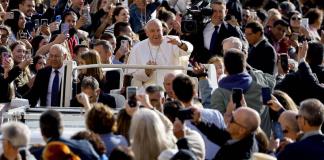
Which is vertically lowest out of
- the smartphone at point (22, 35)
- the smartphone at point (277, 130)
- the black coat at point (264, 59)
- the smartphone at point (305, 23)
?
the smartphone at point (277, 130)

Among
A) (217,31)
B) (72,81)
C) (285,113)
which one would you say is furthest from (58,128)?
(217,31)

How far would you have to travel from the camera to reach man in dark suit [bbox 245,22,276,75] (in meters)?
17.8

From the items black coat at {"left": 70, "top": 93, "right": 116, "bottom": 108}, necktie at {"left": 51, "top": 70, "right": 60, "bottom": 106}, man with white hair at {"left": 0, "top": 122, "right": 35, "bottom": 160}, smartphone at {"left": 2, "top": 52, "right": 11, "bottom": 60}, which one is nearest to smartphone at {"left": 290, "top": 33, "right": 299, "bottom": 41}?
smartphone at {"left": 2, "top": 52, "right": 11, "bottom": 60}

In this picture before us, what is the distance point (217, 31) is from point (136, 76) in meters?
2.86

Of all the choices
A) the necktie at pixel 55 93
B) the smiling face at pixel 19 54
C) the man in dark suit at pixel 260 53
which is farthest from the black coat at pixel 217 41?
the necktie at pixel 55 93

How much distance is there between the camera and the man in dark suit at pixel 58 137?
38.4ft

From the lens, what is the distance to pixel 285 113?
13.3m

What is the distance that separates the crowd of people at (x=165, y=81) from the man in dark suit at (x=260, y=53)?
0.01 m

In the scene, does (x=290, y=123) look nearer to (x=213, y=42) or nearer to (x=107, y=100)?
(x=107, y=100)

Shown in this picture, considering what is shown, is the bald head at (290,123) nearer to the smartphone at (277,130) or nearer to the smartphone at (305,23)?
the smartphone at (277,130)

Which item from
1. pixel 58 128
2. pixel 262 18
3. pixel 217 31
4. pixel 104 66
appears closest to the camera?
pixel 58 128

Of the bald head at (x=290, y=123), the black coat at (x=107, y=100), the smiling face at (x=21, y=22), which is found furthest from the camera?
the smiling face at (x=21, y=22)

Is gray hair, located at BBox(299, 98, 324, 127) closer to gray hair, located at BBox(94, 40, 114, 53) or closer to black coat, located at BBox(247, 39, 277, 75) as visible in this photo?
black coat, located at BBox(247, 39, 277, 75)

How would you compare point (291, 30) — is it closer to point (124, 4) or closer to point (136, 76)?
point (124, 4)
